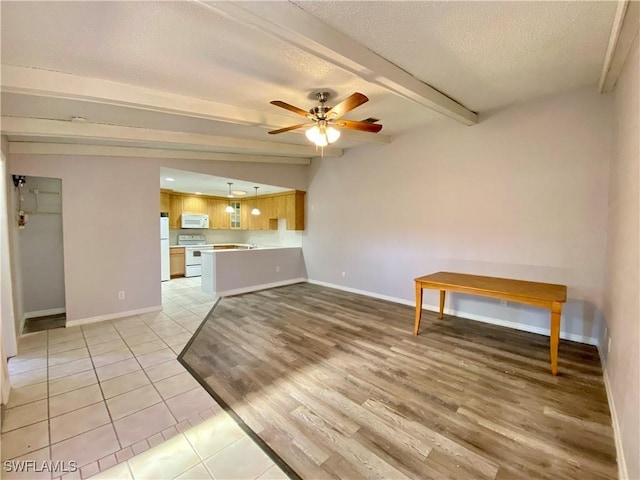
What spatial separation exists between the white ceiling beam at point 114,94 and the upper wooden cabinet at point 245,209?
3443 millimetres

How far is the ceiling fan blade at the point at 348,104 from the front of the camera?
228 cm

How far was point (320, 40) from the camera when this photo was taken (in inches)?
77.0

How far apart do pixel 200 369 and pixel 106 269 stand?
2578 mm

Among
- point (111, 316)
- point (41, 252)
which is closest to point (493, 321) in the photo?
point (111, 316)

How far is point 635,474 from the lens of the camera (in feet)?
4.57

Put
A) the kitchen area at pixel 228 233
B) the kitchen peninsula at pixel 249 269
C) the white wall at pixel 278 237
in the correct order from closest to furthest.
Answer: the kitchen peninsula at pixel 249 269 → the kitchen area at pixel 228 233 → the white wall at pixel 278 237

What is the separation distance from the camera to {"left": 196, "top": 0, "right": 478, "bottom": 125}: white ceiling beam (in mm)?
1686

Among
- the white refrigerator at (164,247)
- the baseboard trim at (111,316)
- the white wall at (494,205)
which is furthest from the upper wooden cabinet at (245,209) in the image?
the baseboard trim at (111,316)

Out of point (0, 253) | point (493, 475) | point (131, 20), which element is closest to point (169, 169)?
point (0, 253)

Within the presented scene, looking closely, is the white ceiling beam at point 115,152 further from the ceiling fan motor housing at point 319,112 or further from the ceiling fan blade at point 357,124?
the ceiling fan blade at point 357,124

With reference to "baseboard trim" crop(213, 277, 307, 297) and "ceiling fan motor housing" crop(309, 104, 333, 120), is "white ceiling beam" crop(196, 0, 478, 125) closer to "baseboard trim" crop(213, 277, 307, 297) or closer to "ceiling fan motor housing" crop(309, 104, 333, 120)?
"ceiling fan motor housing" crop(309, 104, 333, 120)

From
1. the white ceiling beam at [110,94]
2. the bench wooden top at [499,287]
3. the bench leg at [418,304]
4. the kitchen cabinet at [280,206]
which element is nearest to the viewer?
the white ceiling beam at [110,94]

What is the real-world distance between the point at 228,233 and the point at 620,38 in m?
8.83

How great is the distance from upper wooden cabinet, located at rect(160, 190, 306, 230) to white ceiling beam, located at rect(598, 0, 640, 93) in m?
5.20
